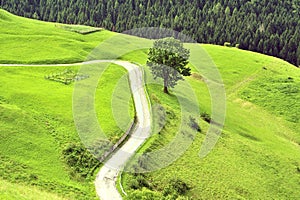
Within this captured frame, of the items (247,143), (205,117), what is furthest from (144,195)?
(205,117)

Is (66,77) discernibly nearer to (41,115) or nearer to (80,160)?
(41,115)

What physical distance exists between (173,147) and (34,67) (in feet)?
141

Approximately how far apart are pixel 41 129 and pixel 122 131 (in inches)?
520

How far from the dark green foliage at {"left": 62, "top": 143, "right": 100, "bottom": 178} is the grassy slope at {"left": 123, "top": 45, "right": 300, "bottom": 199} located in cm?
522

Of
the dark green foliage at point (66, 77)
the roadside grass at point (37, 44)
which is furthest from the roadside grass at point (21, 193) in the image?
the roadside grass at point (37, 44)

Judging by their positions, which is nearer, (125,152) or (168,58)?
(125,152)

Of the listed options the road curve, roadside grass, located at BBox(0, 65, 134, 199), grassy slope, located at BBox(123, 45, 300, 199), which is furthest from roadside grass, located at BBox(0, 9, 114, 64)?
the road curve

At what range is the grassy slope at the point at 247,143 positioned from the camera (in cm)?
5516

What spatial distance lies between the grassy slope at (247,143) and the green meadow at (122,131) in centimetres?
21

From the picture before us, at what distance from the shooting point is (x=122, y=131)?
2375 inches

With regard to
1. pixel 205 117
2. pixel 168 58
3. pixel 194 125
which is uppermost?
pixel 168 58

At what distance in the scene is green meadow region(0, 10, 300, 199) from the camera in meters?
46.5

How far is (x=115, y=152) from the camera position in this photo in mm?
54562

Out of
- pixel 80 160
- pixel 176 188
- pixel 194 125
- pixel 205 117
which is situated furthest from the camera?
pixel 205 117
